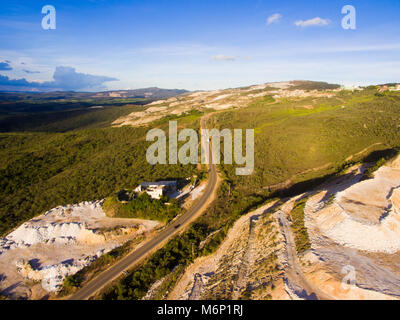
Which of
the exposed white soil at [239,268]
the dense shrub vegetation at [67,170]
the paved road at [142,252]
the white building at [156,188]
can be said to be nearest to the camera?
the exposed white soil at [239,268]

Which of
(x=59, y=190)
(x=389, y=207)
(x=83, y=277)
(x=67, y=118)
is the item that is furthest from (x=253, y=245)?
(x=67, y=118)

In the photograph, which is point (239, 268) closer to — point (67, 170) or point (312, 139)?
point (312, 139)

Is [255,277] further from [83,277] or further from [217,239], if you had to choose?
[83,277]

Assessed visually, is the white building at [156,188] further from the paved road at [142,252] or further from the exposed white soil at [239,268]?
the exposed white soil at [239,268]

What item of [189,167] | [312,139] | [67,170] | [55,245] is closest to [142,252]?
[55,245]

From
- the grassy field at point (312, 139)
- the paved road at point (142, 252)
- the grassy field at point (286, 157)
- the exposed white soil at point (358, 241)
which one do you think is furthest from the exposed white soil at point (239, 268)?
the grassy field at point (312, 139)

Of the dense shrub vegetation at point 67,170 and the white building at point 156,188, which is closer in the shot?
the white building at point 156,188
